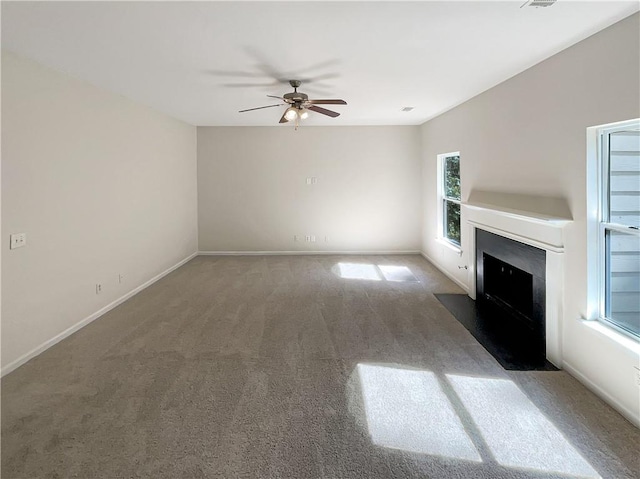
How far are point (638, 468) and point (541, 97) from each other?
2.73m

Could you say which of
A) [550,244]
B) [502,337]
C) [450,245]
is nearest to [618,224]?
[550,244]

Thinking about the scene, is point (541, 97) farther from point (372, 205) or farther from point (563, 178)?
point (372, 205)

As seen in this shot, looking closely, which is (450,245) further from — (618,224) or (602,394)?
(602,394)

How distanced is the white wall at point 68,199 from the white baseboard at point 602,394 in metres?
4.31

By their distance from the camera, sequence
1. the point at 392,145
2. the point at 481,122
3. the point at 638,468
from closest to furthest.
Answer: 1. the point at 638,468
2. the point at 481,122
3. the point at 392,145

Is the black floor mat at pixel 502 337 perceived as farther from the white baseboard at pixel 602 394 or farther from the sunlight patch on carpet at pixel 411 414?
the sunlight patch on carpet at pixel 411 414

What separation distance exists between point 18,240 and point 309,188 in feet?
16.5

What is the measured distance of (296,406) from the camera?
2395mm

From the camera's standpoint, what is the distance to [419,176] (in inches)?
289

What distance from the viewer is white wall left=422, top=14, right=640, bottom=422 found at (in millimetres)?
2303

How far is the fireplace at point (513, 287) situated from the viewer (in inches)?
129

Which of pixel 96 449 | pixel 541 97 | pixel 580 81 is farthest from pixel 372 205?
pixel 96 449

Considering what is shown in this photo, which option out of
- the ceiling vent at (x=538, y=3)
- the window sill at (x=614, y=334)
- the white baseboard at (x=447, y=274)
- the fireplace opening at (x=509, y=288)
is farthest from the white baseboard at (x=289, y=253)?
the ceiling vent at (x=538, y=3)

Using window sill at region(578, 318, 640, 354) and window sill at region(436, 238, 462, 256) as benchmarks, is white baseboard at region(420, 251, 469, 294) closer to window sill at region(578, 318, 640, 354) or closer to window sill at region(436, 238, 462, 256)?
window sill at region(436, 238, 462, 256)
